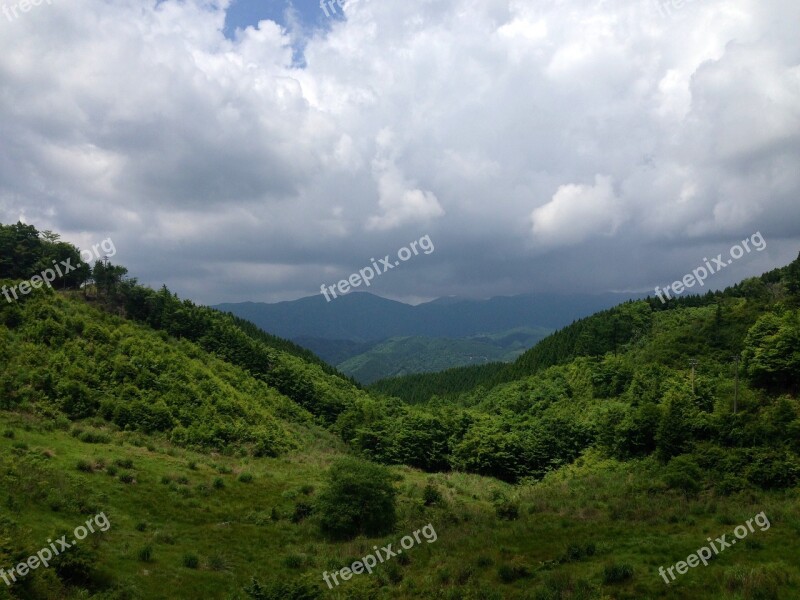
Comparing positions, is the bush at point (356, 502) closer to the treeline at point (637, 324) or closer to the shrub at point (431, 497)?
the shrub at point (431, 497)

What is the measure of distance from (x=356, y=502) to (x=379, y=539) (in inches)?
102

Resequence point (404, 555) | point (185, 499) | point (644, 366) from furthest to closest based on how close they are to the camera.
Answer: point (644, 366), point (185, 499), point (404, 555)

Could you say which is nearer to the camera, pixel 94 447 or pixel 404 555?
pixel 404 555

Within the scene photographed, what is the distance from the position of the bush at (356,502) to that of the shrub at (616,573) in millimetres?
13771

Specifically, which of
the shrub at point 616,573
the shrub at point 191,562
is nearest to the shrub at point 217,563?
the shrub at point 191,562

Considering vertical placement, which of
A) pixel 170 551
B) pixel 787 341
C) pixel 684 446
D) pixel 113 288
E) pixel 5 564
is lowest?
pixel 684 446

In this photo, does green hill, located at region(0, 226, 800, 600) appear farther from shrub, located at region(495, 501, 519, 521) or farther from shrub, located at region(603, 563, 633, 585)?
shrub, located at region(495, 501, 519, 521)

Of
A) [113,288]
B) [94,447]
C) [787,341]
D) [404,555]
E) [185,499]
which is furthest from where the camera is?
[113,288]

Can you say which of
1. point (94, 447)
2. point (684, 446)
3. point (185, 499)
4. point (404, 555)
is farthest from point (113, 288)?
point (684, 446)

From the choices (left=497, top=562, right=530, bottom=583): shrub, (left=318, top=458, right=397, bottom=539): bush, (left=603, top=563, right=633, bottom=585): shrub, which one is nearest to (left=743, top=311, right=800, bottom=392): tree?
(left=603, top=563, right=633, bottom=585): shrub

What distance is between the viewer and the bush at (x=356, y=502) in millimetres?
27938

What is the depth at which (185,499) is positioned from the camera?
29156 mm

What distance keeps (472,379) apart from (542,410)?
251ft

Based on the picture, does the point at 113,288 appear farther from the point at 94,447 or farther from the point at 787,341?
the point at 787,341
